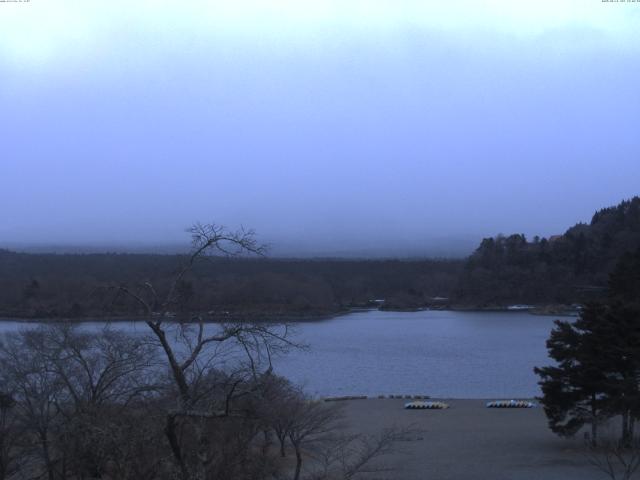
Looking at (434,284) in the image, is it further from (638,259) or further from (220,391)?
(220,391)

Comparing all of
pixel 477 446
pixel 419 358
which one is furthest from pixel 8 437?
pixel 419 358

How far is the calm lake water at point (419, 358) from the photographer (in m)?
29.6

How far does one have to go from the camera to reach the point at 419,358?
131 feet

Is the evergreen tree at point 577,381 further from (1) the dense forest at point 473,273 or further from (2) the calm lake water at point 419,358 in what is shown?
(1) the dense forest at point 473,273

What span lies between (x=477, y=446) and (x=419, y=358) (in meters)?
22.7

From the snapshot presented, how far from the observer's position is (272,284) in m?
56.7

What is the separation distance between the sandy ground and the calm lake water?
303 cm

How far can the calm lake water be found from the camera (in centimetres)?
2959

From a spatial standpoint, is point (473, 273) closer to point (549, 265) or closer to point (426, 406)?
point (549, 265)

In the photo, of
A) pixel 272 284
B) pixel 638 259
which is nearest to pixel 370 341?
pixel 272 284

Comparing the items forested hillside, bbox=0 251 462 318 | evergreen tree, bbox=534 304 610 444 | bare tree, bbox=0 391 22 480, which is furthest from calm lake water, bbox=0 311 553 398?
evergreen tree, bbox=534 304 610 444

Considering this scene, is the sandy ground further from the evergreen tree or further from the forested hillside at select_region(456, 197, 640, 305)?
the forested hillside at select_region(456, 197, 640, 305)

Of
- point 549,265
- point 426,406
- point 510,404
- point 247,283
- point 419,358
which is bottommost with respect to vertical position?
point 419,358

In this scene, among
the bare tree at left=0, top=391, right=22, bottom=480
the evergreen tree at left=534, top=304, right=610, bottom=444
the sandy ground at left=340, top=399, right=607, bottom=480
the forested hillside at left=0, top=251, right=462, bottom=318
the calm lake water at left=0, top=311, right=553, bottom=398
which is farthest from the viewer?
the forested hillside at left=0, top=251, right=462, bottom=318
